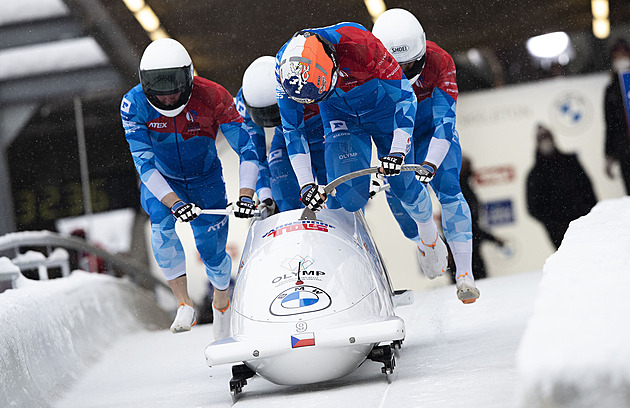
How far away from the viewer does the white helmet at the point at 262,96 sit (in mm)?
3842

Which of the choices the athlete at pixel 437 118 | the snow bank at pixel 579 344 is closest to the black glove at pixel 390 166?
the athlete at pixel 437 118

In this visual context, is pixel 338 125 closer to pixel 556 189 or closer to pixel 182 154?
pixel 182 154

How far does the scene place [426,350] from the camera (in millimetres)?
3293

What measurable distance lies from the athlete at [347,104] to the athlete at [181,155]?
0.42m

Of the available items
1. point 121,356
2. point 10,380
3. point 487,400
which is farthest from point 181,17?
point 487,400

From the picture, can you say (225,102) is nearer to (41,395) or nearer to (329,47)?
(329,47)

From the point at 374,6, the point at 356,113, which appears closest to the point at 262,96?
the point at 356,113

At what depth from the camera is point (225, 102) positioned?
387 cm

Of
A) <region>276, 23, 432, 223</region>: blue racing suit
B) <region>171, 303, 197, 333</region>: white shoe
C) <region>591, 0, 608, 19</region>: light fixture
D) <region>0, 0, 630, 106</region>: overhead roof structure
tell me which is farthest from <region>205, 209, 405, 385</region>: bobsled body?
<region>591, 0, 608, 19</region>: light fixture

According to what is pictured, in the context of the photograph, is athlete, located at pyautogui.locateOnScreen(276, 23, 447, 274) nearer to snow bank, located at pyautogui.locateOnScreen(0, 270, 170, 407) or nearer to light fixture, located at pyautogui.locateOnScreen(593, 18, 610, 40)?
snow bank, located at pyautogui.locateOnScreen(0, 270, 170, 407)

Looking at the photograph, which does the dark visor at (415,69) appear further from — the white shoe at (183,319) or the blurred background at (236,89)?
the blurred background at (236,89)

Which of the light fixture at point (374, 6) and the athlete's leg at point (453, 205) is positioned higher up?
the light fixture at point (374, 6)

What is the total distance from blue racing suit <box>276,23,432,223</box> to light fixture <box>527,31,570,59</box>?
3.92m

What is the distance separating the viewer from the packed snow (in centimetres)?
144
